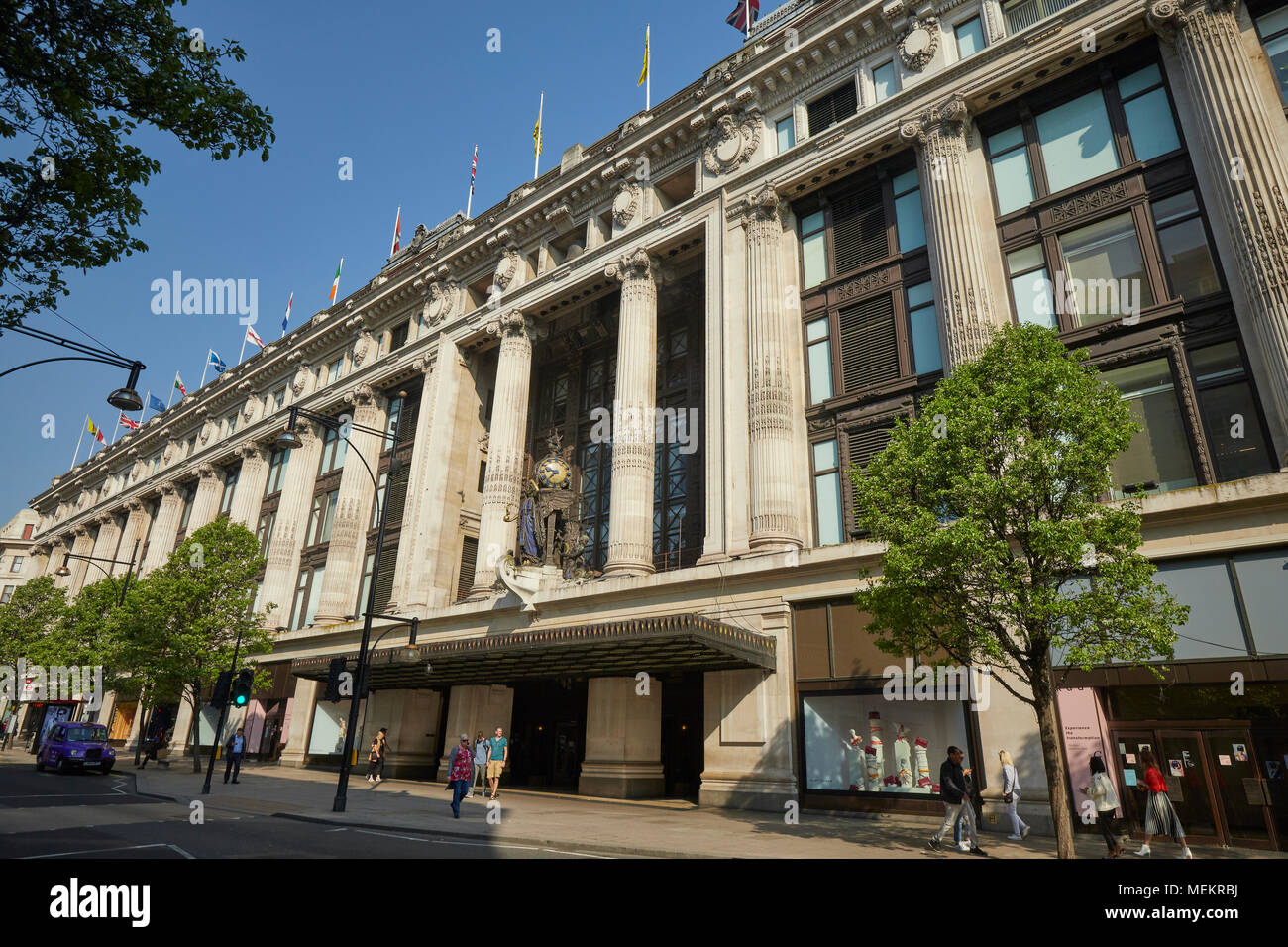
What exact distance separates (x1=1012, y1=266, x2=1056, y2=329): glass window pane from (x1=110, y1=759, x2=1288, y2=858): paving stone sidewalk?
13.4 m

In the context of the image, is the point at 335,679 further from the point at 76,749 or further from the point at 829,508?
the point at 76,749

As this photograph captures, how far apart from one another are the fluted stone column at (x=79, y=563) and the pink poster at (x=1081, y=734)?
3179 inches

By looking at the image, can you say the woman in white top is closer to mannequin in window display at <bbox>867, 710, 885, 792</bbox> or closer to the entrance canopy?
mannequin in window display at <bbox>867, 710, 885, 792</bbox>

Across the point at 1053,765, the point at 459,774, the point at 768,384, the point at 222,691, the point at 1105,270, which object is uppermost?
the point at 1105,270

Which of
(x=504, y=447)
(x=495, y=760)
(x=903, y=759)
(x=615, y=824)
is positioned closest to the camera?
Result: (x=615, y=824)

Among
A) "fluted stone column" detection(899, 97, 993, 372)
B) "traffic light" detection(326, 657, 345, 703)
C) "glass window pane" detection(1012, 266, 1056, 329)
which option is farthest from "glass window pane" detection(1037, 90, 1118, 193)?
"traffic light" detection(326, 657, 345, 703)

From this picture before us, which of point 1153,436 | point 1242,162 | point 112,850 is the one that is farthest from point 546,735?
point 1242,162

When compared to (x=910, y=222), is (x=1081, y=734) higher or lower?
lower

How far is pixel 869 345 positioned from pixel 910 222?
453cm

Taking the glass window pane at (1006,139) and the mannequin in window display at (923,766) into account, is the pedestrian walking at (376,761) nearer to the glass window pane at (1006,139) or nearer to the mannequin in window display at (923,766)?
the mannequin in window display at (923,766)

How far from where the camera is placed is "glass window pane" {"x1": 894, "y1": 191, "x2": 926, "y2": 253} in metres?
23.6

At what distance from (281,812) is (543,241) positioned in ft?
89.1

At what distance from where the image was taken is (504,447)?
32.8 meters

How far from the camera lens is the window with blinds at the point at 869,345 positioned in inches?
905
